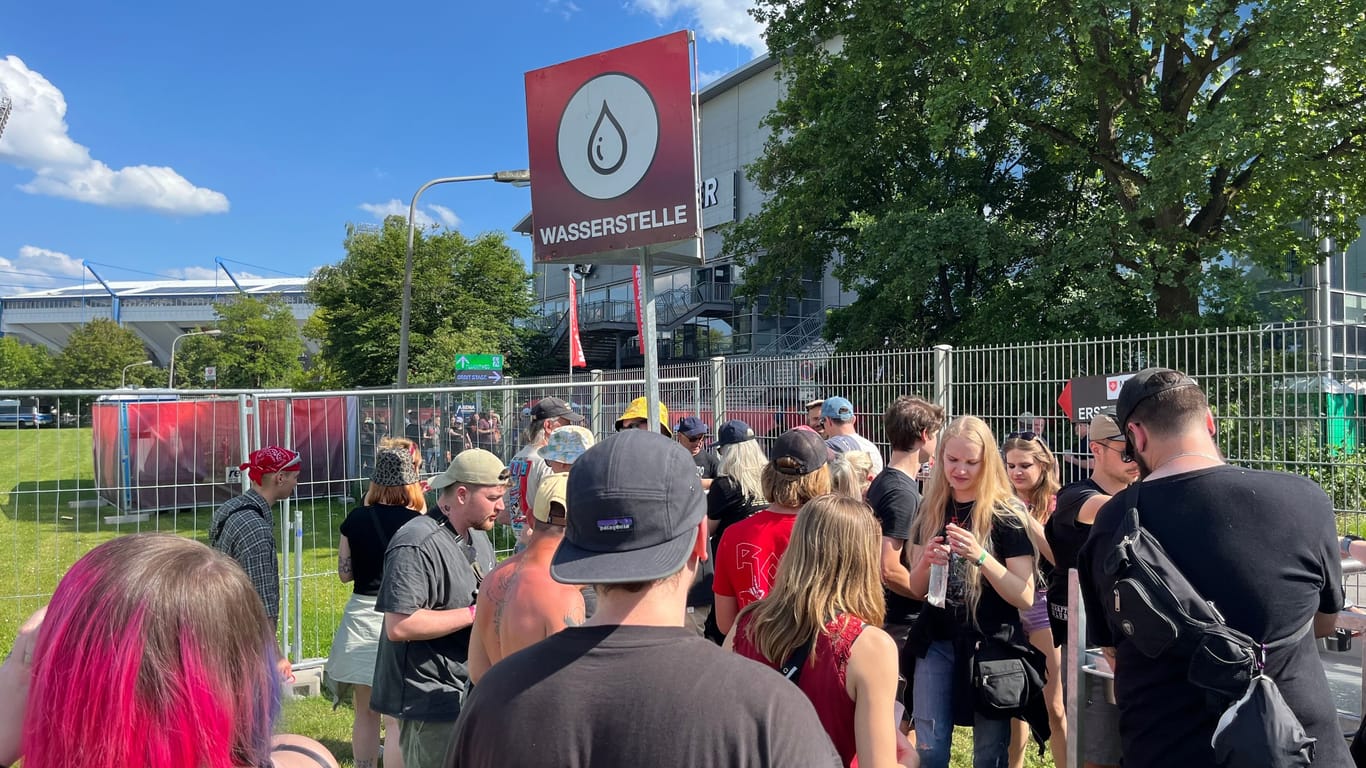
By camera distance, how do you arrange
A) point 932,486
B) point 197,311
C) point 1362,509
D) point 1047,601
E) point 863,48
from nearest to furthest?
point 932,486 → point 1047,601 → point 1362,509 → point 863,48 → point 197,311

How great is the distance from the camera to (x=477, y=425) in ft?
28.8

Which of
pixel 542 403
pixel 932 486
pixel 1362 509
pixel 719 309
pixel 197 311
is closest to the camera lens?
pixel 932 486

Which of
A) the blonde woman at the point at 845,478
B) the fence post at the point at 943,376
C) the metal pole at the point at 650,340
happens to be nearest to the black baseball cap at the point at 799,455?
the blonde woman at the point at 845,478

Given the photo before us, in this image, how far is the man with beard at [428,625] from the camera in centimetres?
319

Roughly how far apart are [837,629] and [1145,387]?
113cm

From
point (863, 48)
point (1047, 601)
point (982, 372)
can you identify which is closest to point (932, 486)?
point (1047, 601)

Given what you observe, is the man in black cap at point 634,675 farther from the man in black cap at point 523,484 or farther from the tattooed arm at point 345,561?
the tattooed arm at point 345,561

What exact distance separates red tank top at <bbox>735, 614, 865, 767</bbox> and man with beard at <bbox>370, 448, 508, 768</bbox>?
4.97 feet

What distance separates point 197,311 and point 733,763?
126733 millimetres

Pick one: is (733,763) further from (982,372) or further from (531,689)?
(982,372)

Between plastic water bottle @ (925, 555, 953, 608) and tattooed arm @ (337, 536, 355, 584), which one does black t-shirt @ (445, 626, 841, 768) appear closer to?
plastic water bottle @ (925, 555, 953, 608)

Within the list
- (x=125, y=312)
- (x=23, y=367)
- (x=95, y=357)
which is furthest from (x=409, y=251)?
(x=125, y=312)

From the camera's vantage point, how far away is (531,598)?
247 cm

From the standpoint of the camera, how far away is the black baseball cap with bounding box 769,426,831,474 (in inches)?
134
